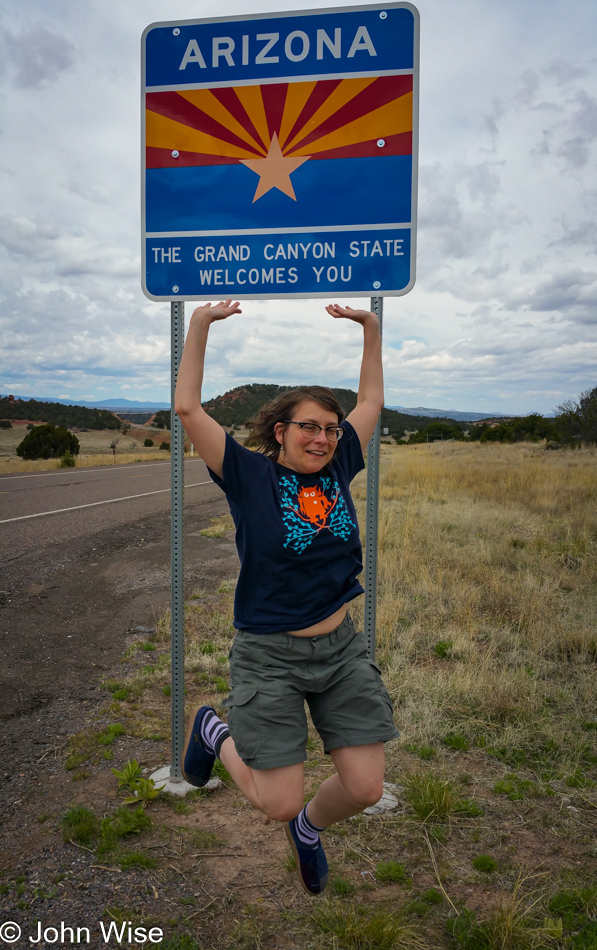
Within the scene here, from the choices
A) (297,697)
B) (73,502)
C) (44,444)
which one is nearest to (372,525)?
(297,697)

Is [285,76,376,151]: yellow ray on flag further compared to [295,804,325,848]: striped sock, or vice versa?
[285,76,376,151]: yellow ray on flag

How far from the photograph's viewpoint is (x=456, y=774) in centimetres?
311

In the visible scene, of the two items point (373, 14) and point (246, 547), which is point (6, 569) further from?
point (373, 14)

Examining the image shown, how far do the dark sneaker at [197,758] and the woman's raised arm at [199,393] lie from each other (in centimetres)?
119

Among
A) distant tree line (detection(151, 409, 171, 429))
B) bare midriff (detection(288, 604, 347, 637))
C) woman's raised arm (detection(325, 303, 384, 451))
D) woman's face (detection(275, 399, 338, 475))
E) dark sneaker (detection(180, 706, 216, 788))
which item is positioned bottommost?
dark sneaker (detection(180, 706, 216, 788))

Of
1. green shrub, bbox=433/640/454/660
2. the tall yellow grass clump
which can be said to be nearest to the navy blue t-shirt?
the tall yellow grass clump

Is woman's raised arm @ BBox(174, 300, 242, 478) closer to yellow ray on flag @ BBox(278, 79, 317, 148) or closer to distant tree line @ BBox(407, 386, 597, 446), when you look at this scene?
yellow ray on flag @ BBox(278, 79, 317, 148)

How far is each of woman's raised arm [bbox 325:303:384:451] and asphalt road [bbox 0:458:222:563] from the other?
6.17m

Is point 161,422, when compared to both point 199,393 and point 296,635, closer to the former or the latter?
point 199,393

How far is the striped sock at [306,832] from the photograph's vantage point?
220cm

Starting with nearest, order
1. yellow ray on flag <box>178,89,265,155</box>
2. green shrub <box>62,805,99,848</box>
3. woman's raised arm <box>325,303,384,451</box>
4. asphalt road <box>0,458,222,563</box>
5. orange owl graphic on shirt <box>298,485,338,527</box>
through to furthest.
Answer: orange owl graphic on shirt <box>298,485,338,527</box>, green shrub <box>62,805,99,848</box>, woman's raised arm <box>325,303,384,451</box>, yellow ray on flag <box>178,89,265,155</box>, asphalt road <box>0,458,222,563</box>

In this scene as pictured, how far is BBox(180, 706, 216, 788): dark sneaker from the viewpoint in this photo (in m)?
2.72

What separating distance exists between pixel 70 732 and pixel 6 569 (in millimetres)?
4076

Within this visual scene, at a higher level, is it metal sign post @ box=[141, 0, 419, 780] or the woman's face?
metal sign post @ box=[141, 0, 419, 780]
